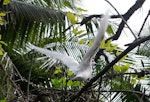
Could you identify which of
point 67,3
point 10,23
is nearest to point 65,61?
point 10,23

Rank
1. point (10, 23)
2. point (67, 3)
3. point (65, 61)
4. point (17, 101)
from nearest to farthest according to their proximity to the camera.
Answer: point (65, 61) < point (17, 101) < point (10, 23) < point (67, 3)

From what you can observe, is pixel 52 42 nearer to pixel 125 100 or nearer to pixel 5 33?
pixel 5 33

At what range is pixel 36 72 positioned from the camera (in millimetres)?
2967

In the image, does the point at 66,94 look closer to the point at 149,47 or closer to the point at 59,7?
the point at 59,7

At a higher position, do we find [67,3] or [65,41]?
[67,3]

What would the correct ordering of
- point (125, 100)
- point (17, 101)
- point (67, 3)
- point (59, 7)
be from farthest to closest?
point (67, 3) → point (59, 7) → point (125, 100) → point (17, 101)

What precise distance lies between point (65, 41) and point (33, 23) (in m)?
0.38

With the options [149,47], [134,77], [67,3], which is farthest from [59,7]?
[134,77]

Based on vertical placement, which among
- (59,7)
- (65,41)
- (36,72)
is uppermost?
(59,7)

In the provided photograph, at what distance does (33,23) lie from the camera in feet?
9.03

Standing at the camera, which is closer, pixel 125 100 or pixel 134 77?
pixel 134 77

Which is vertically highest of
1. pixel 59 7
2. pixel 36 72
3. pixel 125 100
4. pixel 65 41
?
pixel 59 7

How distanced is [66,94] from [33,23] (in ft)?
5.25

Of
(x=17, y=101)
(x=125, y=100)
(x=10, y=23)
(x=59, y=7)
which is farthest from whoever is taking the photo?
(x=59, y=7)
